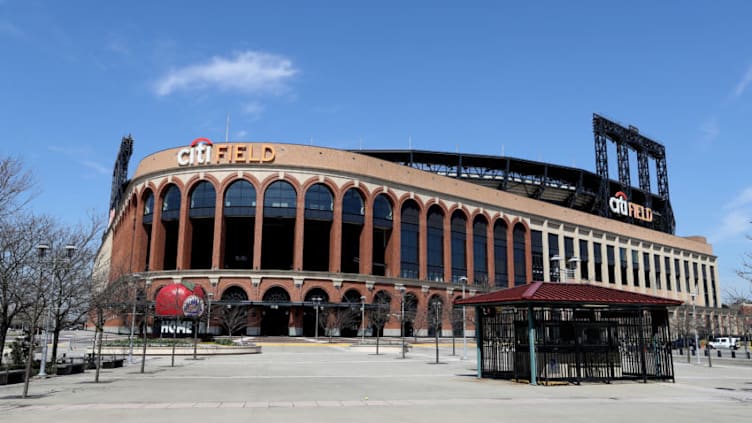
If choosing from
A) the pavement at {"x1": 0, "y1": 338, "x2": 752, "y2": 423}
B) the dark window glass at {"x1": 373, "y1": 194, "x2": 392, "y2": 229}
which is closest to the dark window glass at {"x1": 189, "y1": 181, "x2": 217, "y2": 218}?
the dark window glass at {"x1": 373, "y1": 194, "x2": 392, "y2": 229}

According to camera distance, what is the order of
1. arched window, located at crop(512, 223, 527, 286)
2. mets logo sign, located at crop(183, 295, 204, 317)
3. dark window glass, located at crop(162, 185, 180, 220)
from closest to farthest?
mets logo sign, located at crop(183, 295, 204, 317), dark window glass, located at crop(162, 185, 180, 220), arched window, located at crop(512, 223, 527, 286)

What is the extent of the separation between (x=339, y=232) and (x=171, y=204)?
21.2 meters

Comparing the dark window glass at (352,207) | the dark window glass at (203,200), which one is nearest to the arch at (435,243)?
the dark window glass at (352,207)

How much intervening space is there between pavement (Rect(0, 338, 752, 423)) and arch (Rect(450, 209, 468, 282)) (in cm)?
5443

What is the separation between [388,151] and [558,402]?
77.2 m

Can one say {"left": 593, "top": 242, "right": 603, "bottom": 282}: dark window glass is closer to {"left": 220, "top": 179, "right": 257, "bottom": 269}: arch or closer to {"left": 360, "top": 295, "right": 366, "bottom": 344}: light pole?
{"left": 360, "top": 295, "right": 366, "bottom": 344}: light pole

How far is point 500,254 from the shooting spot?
86375 millimetres

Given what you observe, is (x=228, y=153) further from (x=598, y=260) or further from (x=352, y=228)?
(x=598, y=260)

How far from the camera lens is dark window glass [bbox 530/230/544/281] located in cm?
9112

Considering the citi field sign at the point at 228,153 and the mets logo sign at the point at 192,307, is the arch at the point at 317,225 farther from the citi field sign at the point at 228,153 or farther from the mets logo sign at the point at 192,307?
the mets logo sign at the point at 192,307

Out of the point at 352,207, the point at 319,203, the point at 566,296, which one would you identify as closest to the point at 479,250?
the point at 352,207

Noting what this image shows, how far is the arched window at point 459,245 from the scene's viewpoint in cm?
8100

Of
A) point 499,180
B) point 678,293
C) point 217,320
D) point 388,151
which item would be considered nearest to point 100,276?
point 217,320

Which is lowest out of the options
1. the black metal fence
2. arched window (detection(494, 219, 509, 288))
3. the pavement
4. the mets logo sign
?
the pavement
